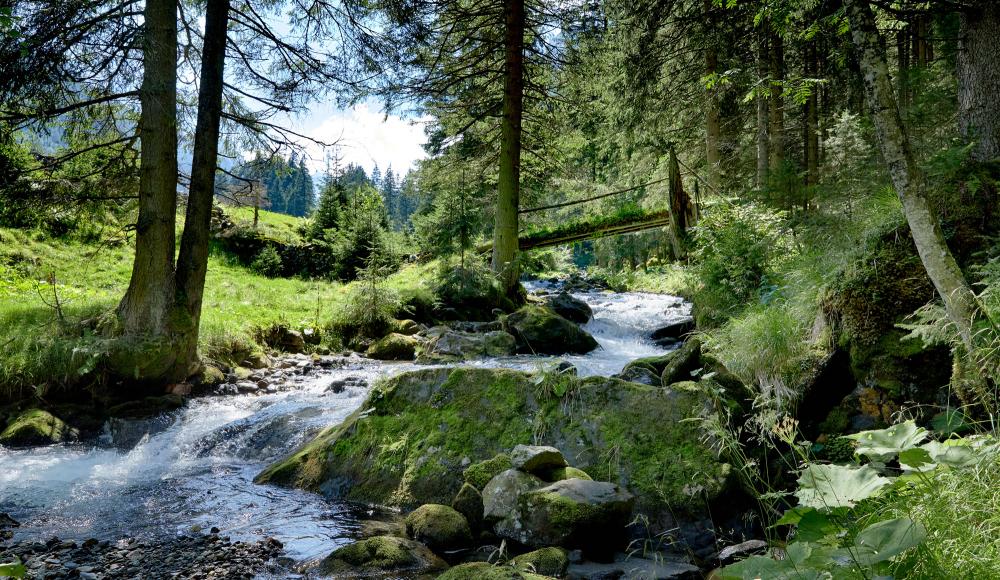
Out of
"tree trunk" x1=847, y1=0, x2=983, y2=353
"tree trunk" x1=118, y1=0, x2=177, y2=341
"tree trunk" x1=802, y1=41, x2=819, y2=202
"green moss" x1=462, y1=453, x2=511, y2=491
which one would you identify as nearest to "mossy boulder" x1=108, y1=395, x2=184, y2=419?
"tree trunk" x1=118, y1=0, x2=177, y2=341

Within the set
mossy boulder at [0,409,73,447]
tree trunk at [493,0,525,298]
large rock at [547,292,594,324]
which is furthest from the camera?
large rock at [547,292,594,324]

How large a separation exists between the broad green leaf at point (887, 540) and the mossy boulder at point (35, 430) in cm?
829

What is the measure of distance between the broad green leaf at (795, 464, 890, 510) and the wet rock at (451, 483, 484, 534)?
8.15 feet

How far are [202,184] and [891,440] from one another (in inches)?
382

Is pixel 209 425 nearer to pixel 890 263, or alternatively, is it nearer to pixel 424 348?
pixel 424 348

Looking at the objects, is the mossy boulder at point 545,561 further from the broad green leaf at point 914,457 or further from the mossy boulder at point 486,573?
the broad green leaf at point 914,457

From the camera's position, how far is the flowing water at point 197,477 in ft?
14.5

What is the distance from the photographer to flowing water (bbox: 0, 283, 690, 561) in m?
4.41

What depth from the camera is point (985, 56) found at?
16.8 ft

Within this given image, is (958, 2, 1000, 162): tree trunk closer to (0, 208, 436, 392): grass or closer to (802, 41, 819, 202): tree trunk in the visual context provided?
(802, 41, 819, 202): tree trunk

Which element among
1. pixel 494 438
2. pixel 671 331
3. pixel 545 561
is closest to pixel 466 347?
pixel 671 331

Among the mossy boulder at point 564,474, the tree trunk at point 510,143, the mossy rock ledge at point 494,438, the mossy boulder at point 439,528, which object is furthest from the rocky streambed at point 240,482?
the tree trunk at point 510,143

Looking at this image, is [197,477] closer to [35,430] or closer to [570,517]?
[35,430]

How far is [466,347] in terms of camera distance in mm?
10641
